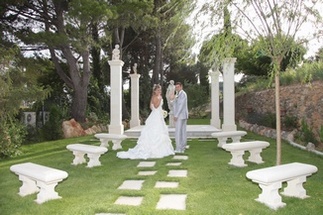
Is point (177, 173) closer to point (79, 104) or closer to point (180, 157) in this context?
point (180, 157)

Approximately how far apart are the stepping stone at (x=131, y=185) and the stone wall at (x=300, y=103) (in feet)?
13.9

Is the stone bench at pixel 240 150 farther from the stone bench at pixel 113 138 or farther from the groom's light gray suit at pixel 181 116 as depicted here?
the stone bench at pixel 113 138

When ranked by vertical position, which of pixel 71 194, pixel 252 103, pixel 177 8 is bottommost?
pixel 71 194

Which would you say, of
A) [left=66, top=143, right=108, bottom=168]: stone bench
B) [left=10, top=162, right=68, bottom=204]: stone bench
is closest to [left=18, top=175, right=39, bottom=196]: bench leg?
[left=10, top=162, right=68, bottom=204]: stone bench

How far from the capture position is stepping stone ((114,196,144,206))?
381 cm

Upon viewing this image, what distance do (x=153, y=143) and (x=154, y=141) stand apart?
49 mm

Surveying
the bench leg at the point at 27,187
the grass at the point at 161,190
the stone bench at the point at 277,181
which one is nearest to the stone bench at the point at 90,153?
the grass at the point at 161,190

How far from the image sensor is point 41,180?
13.0ft

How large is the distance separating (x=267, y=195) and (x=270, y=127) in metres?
7.37

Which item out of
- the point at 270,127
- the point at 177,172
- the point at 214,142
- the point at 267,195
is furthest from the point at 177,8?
the point at 270,127

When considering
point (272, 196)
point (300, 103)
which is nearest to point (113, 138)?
point (272, 196)

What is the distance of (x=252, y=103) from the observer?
14547 mm

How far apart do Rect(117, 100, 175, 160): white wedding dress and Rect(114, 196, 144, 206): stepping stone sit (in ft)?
9.03

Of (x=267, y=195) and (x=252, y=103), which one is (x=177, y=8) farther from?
(x=252, y=103)
